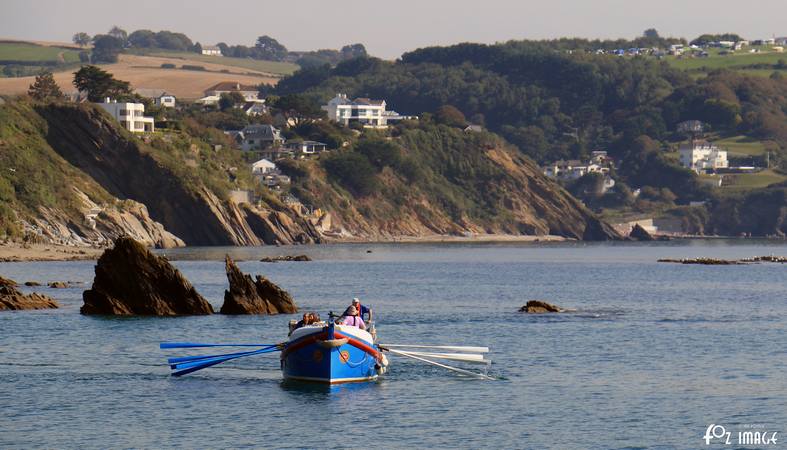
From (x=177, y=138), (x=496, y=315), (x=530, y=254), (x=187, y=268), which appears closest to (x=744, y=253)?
(x=530, y=254)

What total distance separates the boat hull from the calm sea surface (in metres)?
0.52

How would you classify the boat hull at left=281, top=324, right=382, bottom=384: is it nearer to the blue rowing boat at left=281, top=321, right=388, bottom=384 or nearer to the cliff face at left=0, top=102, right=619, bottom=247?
the blue rowing boat at left=281, top=321, right=388, bottom=384

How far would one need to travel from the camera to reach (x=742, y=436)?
37.5m

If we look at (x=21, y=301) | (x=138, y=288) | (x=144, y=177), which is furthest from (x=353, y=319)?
(x=144, y=177)

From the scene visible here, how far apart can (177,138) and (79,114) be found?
19284mm

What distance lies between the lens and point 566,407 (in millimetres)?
42188

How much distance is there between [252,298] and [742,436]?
34598 millimetres

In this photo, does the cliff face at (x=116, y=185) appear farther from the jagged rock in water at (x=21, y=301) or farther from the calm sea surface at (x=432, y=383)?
the jagged rock in water at (x=21, y=301)

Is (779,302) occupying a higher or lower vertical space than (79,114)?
lower

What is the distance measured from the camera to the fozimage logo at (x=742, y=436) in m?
36.8

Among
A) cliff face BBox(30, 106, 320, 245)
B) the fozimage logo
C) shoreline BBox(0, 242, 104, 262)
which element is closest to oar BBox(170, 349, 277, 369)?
the fozimage logo

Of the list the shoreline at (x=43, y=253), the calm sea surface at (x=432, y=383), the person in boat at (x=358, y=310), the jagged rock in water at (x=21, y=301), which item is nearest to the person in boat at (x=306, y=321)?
the person in boat at (x=358, y=310)

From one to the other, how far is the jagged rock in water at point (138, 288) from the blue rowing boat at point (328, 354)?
20941mm

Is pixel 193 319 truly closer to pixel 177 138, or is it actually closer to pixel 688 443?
pixel 688 443
